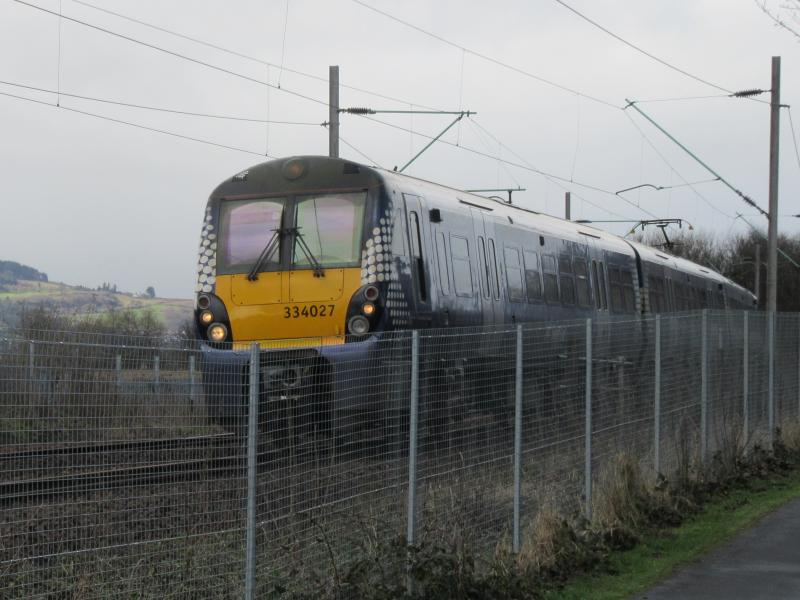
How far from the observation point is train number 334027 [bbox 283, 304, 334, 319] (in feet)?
47.5

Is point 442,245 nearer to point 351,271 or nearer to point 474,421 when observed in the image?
point 351,271

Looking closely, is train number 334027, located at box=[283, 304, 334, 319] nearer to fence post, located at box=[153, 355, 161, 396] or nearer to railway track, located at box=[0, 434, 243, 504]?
railway track, located at box=[0, 434, 243, 504]

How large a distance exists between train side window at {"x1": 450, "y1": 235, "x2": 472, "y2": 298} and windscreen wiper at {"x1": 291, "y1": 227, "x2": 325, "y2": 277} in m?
2.14

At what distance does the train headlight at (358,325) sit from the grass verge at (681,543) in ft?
13.7

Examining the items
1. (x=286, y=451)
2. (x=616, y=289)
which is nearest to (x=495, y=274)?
(x=616, y=289)

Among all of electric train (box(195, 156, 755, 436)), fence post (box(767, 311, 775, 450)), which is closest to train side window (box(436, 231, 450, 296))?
electric train (box(195, 156, 755, 436))

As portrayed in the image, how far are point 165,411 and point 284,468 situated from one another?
41.9 inches

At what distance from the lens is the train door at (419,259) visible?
14891 millimetres

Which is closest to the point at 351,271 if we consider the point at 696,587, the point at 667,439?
the point at 667,439

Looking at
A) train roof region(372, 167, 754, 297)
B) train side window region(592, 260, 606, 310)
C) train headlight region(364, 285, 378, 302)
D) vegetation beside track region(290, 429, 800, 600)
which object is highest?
train roof region(372, 167, 754, 297)

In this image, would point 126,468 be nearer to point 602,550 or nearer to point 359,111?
point 602,550

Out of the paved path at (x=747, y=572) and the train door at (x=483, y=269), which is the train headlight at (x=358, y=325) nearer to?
the train door at (x=483, y=269)

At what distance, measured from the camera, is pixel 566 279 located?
68.4 feet

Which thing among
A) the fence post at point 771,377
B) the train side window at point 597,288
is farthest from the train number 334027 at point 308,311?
the train side window at point 597,288
